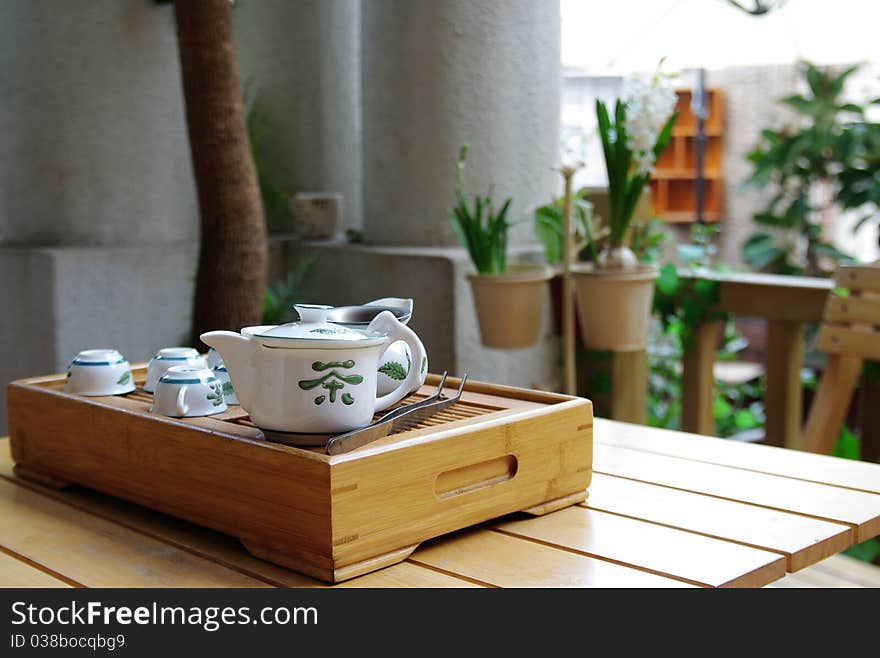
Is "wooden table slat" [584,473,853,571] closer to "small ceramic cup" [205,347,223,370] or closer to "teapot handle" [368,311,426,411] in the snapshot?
"teapot handle" [368,311,426,411]

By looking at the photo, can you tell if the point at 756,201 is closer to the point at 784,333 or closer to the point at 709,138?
the point at 709,138

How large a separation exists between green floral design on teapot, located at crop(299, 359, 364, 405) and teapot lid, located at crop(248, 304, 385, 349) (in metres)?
0.02

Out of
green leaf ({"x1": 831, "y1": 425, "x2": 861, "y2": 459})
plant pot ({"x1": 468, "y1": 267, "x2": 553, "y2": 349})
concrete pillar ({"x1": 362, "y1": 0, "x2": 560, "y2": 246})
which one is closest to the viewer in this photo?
plant pot ({"x1": 468, "y1": 267, "x2": 553, "y2": 349})

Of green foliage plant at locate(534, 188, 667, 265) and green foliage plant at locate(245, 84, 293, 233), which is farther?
green foliage plant at locate(245, 84, 293, 233)

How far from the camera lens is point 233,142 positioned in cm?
273

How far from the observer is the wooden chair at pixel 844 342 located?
7.37 feet

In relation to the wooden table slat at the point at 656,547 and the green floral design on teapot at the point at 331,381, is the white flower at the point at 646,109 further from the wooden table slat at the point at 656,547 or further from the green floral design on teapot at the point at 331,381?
the green floral design on teapot at the point at 331,381

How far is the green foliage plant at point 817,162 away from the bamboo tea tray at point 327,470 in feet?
17.5

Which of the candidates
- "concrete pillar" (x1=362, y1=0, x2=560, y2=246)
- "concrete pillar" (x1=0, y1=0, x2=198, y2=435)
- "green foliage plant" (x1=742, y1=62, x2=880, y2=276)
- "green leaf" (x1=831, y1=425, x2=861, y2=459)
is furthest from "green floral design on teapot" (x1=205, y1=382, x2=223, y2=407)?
"green foliage plant" (x1=742, y1=62, x2=880, y2=276)

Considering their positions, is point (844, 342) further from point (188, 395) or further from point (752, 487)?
point (188, 395)

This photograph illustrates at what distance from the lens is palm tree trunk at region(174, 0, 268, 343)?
2.68 meters

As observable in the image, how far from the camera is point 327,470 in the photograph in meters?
0.98
